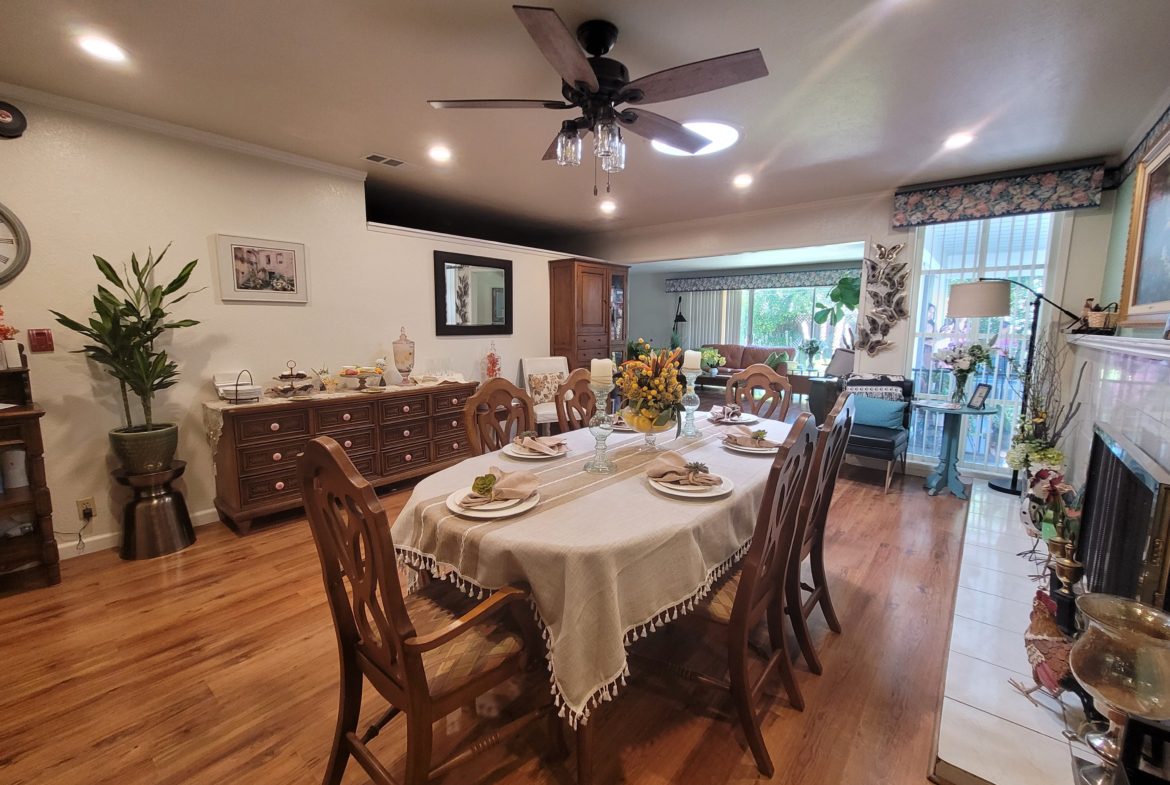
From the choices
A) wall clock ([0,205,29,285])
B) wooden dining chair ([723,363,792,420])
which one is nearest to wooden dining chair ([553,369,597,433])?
wooden dining chair ([723,363,792,420])

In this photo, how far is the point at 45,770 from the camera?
141 centimetres

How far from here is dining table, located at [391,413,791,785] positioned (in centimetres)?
119

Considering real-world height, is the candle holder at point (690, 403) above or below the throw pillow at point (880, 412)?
above

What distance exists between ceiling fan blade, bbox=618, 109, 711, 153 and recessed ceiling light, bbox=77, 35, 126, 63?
207cm

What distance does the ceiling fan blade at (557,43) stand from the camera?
1314 mm

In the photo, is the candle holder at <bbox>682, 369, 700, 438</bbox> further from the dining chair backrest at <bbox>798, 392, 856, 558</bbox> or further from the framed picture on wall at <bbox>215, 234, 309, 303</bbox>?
the framed picture on wall at <bbox>215, 234, 309, 303</bbox>

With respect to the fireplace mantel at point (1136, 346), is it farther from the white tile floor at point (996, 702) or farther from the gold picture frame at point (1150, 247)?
the white tile floor at point (996, 702)

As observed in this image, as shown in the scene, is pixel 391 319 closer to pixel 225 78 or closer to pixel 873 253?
pixel 225 78

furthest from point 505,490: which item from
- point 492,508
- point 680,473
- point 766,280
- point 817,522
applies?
point 766,280

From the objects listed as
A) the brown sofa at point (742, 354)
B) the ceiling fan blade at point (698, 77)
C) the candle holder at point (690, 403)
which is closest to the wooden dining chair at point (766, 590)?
the candle holder at point (690, 403)

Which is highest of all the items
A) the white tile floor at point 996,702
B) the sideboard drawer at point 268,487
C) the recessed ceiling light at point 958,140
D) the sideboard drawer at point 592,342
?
the recessed ceiling light at point 958,140

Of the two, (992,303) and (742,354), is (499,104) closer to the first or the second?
(992,303)

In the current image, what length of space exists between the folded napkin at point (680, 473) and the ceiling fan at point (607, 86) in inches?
47.9

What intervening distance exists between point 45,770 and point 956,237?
577 centimetres
